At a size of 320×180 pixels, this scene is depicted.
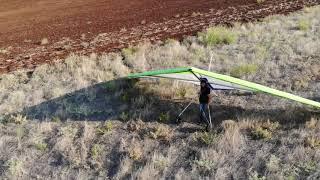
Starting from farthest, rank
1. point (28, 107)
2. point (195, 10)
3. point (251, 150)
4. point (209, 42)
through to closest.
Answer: point (195, 10) → point (209, 42) → point (28, 107) → point (251, 150)

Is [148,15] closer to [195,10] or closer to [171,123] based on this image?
[195,10]

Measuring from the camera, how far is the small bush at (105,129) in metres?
11.3

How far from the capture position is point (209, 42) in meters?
16.5

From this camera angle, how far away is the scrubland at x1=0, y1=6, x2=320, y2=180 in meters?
9.80

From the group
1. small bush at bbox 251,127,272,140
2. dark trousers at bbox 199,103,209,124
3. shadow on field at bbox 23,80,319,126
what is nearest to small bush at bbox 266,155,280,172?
small bush at bbox 251,127,272,140

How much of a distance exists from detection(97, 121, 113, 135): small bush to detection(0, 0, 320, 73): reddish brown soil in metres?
6.21

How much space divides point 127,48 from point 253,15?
698 centimetres

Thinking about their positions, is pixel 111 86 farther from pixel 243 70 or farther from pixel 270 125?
pixel 270 125

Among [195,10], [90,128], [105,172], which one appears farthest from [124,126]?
[195,10]

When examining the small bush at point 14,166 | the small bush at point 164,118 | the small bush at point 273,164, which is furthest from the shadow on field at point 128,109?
the small bush at point 14,166

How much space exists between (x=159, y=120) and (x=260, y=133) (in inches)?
101

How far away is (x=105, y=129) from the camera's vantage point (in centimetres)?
1134

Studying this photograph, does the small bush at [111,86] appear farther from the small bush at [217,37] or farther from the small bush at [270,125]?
the small bush at [270,125]

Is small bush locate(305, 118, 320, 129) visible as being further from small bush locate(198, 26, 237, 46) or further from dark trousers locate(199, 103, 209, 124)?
small bush locate(198, 26, 237, 46)
